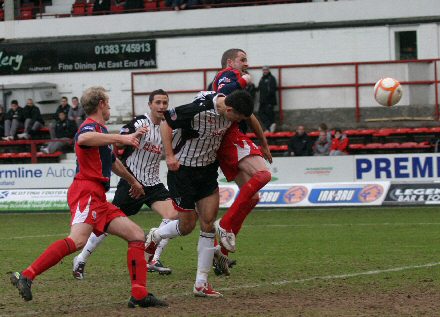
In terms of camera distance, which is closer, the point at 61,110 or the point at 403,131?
the point at 403,131

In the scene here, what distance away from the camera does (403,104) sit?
32.1m

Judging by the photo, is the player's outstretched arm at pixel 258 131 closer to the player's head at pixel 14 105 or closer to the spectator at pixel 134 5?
the player's head at pixel 14 105

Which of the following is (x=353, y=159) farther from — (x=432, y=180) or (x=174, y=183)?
(x=174, y=183)

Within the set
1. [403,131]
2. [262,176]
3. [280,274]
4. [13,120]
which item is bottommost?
[280,274]

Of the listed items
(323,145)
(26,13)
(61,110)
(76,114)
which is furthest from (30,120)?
(323,145)

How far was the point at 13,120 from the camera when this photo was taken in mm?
33500

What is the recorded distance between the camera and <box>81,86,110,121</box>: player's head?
9672 mm

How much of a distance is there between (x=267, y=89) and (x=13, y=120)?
8.40 meters

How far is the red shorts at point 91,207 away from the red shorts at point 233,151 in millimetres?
2039

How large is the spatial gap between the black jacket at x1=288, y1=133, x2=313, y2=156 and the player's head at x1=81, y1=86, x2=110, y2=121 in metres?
18.9

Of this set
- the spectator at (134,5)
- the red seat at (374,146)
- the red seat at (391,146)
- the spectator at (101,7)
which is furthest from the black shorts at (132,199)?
the spectator at (101,7)

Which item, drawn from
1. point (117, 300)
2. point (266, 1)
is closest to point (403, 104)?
point (266, 1)

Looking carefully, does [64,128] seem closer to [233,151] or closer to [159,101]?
[159,101]

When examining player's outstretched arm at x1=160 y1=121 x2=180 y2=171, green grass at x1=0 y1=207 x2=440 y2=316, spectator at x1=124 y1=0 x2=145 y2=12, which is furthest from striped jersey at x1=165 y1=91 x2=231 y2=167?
spectator at x1=124 y1=0 x2=145 y2=12
